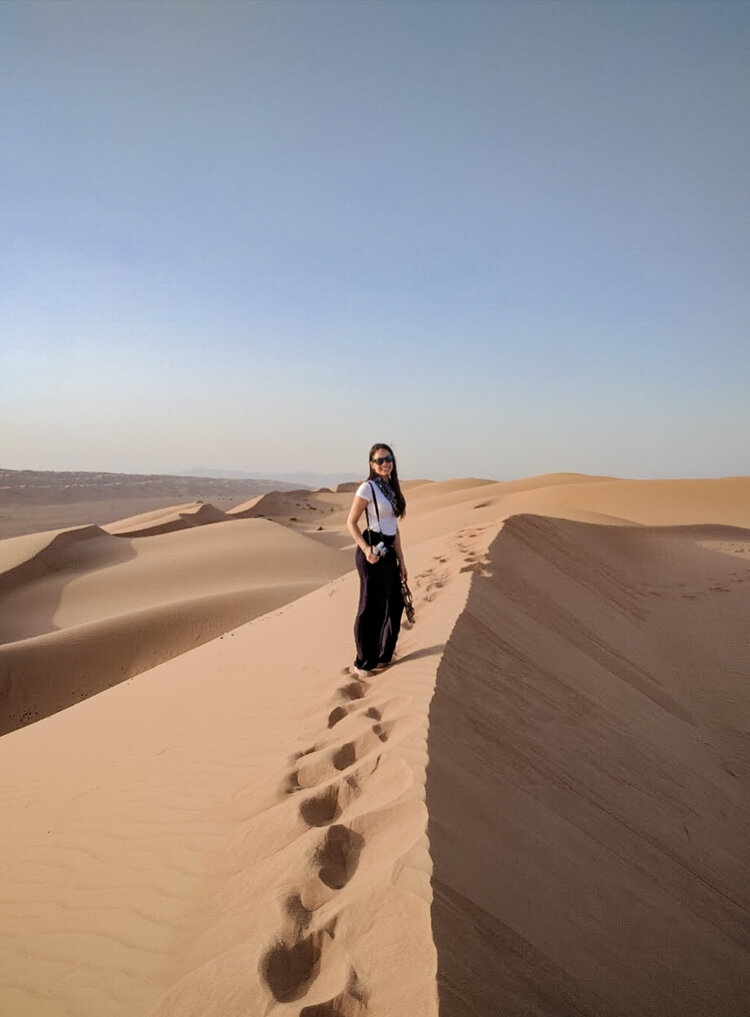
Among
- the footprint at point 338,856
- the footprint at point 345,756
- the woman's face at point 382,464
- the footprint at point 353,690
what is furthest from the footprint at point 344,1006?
the woman's face at point 382,464

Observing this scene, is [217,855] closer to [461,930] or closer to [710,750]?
[461,930]

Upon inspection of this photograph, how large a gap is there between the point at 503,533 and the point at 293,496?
36.1 m

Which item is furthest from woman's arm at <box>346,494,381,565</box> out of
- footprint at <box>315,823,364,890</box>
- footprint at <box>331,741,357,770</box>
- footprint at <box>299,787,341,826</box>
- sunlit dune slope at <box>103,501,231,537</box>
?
sunlit dune slope at <box>103,501,231,537</box>

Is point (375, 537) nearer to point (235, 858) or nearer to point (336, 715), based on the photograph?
point (336, 715)

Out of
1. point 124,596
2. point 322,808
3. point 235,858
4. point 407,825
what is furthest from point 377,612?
point 124,596

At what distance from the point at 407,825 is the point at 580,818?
3.58ft

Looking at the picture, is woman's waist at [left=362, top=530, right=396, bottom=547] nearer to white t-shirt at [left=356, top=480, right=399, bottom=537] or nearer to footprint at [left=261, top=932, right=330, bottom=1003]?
white t-shirt at [left=356, top=480, right=399, bottom=537]

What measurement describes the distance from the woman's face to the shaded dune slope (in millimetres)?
1269

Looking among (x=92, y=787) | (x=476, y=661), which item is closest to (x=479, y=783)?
(x=476, y=661)

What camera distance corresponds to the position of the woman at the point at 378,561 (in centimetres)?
432

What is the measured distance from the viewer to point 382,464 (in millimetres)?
4320

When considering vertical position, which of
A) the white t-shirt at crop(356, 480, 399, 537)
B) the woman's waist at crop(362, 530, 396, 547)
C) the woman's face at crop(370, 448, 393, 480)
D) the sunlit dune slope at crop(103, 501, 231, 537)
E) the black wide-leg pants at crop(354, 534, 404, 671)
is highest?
the woman's face at crop(370, 448, 393, 480)

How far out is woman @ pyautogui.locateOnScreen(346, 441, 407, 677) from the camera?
432 cm

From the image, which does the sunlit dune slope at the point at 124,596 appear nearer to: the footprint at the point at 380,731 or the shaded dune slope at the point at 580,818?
the shaded dune slope at the point at 580,818
